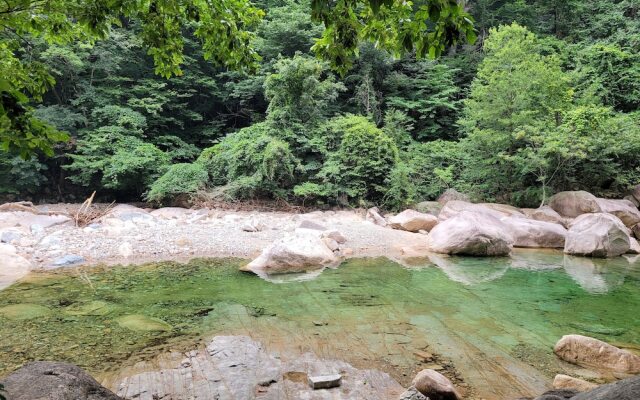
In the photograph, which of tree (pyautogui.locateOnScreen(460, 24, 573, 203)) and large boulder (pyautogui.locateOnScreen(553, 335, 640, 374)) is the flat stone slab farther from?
tree (pyautogui.locateOnScreen(460, 24, 573, 203))

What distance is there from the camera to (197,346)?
4602 millimetres

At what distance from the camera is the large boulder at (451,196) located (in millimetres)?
16188

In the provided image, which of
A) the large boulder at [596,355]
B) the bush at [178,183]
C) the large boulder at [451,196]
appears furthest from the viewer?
the large boulder at [451,196]

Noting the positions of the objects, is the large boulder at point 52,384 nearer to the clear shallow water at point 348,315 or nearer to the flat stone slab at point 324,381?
the clear shallow water at point 348,315

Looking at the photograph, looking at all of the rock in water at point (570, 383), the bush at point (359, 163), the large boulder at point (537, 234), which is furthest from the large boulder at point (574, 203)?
the rock in water at point (570, 383)

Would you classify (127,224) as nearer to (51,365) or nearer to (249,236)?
(249,236)

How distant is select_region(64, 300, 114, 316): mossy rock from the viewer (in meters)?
5.68

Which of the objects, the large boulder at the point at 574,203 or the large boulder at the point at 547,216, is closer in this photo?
the large boulder at the point at 547,216

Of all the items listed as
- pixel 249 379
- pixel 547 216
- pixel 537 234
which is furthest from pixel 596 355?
pixel 547 216

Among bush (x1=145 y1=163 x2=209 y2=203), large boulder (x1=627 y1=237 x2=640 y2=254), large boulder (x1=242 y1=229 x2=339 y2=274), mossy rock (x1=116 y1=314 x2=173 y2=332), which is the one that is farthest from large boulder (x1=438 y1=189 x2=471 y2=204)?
mossy rock (x1=116 y1=314 x2=173 y2=332)

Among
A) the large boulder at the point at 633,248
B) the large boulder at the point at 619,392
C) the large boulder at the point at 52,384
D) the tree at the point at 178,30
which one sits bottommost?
the large boulder at the point at 633,248

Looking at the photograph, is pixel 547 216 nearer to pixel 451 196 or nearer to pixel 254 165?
pixel 451 196

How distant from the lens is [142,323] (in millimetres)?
5309

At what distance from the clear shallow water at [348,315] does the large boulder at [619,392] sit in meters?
1.65
